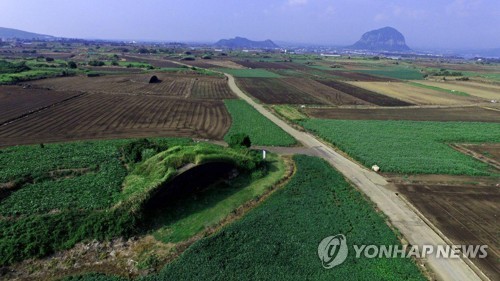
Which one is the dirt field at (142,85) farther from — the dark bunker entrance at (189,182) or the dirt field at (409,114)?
the dark bunker entrance at (189,182)

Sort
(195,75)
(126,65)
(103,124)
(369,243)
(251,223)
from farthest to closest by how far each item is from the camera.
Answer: (126,65)
(195,75)
(103,124)
(251,223)
(369,243)

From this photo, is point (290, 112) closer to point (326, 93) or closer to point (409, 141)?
point (409, 141)

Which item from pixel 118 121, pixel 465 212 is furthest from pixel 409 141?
pixel 118 121

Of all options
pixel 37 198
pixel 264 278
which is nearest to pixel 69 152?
pixel 37 198

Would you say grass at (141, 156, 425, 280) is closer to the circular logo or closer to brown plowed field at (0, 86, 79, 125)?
the circular logo

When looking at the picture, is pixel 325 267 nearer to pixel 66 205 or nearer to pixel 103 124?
pixel 66 205

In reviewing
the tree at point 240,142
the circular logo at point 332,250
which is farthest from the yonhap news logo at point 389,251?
the tree at point 240,142
